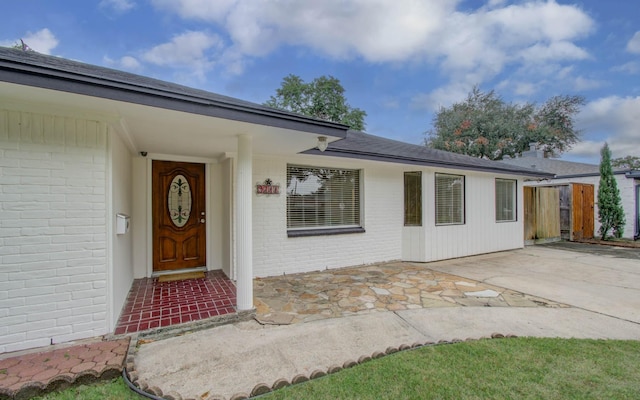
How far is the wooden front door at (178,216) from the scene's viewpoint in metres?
5.69

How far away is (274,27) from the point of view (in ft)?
40.8

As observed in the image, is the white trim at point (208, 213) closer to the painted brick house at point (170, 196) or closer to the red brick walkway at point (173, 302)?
the painted brick house at point (170, 196)

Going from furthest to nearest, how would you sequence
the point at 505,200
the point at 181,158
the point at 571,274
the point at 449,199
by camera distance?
the point at 505,200 < the point at 449,199 < the point at 571,274 < the point at 181,158

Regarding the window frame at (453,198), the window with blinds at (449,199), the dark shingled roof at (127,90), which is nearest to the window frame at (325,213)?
the window frame at (453,198)

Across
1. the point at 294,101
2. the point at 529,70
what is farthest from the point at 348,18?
the point at 294,101

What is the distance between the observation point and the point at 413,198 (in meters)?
7.62

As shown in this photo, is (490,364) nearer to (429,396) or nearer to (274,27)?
(429,396)

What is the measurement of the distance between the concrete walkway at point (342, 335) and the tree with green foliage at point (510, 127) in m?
20.5

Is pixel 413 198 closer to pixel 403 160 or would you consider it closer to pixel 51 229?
pixel 403 160

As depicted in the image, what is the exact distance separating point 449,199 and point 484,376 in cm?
599

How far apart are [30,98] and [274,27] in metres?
11.8

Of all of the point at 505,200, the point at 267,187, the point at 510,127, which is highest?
the point at 510,127

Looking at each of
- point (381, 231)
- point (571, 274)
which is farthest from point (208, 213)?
point (571, 274)

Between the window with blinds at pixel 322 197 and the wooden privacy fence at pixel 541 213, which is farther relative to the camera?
the wooden privacy fence at pixel 541 213
